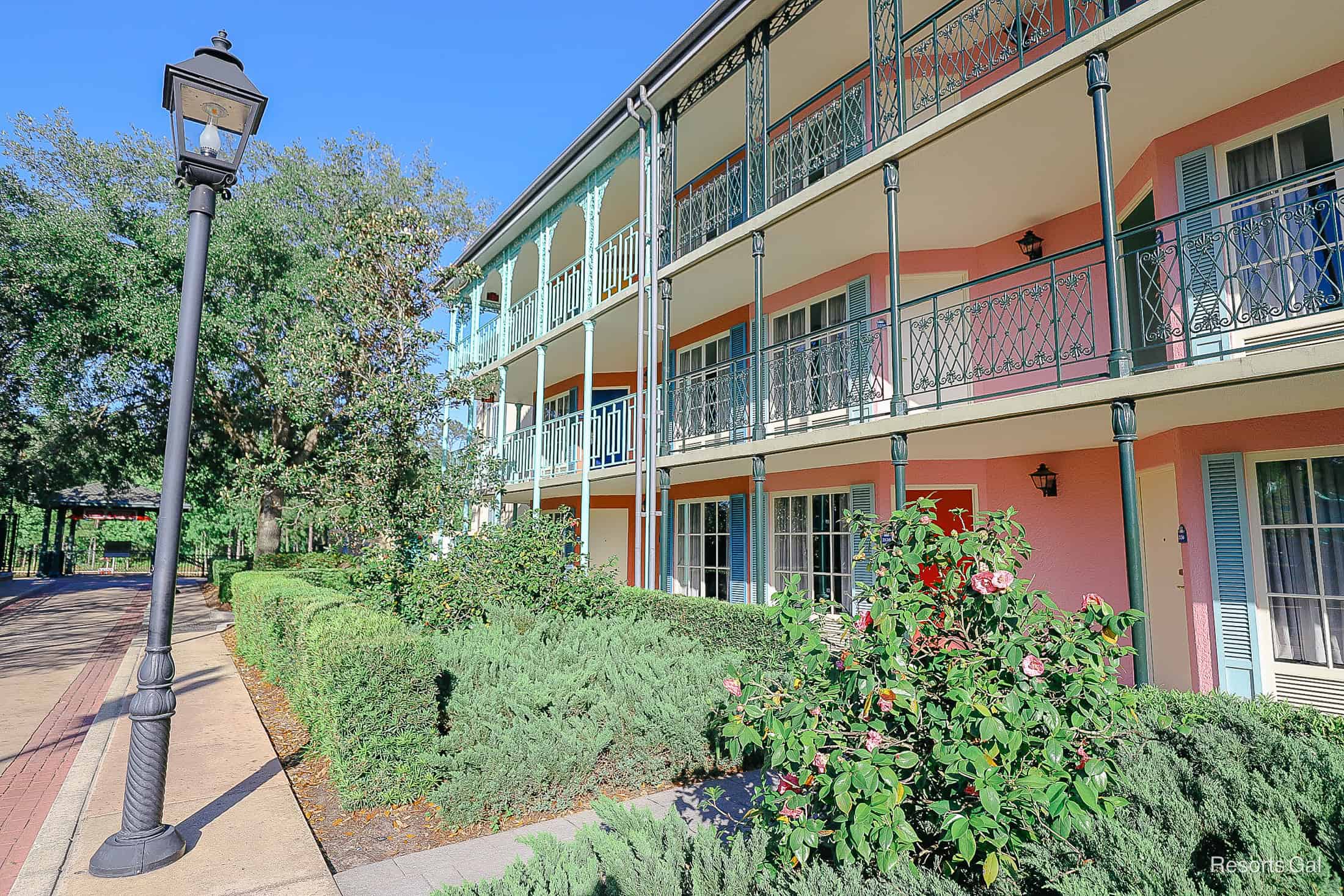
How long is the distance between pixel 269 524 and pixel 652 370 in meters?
14.7

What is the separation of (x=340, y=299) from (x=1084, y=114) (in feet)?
35.9

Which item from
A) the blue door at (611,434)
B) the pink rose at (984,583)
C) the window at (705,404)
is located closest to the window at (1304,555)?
the pink rose at (984,583)

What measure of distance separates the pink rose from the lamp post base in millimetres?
4744

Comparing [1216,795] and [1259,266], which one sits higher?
[1259,266]

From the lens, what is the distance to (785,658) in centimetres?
710

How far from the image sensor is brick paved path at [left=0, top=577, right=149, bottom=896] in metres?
5.12

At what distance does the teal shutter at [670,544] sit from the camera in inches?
481

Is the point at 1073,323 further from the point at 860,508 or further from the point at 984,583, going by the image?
the point at 984,583

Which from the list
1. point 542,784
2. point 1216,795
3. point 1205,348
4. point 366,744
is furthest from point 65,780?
point 1205,348

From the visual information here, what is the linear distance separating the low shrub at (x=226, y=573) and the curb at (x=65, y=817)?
11344 millimetres

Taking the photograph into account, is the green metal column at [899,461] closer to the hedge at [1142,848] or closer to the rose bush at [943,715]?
the hedge at [1142,848]

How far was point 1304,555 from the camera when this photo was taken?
19.8 ft

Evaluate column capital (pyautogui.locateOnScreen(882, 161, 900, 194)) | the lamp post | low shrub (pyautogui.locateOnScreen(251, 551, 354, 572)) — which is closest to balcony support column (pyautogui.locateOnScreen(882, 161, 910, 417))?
column capital (pyautogui.locateOnScreen(882, 161, 900, 194))

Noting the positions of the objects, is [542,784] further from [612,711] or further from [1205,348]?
[1205,348]
